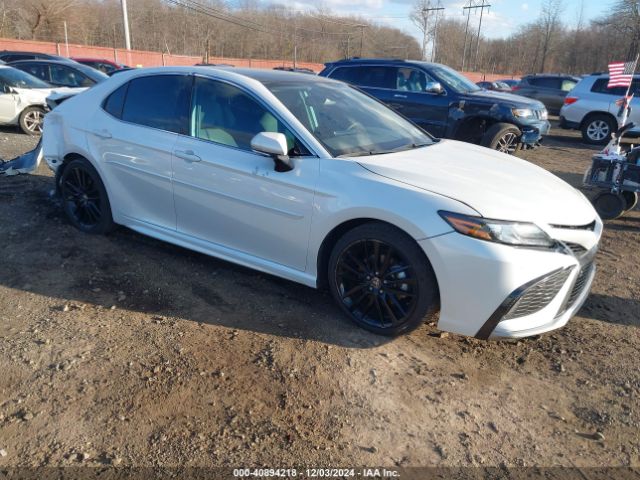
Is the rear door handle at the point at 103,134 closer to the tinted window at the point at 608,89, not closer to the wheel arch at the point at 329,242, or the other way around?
the wheel arch at the point at 329,242

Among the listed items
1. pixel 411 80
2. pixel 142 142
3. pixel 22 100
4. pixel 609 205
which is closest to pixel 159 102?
pixel 142 142

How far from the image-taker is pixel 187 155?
3.92 metres

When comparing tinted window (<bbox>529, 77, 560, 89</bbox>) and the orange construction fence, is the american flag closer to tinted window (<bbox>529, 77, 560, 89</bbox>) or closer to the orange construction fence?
tinted window (<bbox>529, 77, 560, 89</bbox>)

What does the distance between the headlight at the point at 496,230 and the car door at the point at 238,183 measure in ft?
3.22

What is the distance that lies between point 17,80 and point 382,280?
10.6 metres

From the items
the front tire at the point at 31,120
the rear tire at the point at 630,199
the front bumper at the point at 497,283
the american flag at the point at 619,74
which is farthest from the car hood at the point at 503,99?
the front tire at the point at 31,120

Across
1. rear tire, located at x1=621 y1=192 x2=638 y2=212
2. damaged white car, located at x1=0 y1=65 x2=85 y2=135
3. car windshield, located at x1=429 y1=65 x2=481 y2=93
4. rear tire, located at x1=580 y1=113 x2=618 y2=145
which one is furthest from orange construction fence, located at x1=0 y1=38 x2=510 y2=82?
rear tire, located at x1=621 y1=192 x2=638 y2=212

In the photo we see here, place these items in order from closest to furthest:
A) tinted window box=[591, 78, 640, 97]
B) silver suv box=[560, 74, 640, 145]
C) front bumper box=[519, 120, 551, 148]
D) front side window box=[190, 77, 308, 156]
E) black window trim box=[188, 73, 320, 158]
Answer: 1. black window trim box=[188, 73, 320, 158]
2. front side window box=[190, 77, 308, 156]
3. front bumper box=[519, 120, 551, 148]
4. tinted window box=[591, 78, 640, 97]
5. silver suv box=[560, 74, 640, 145]

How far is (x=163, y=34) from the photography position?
6309cm

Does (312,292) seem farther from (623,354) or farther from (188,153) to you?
(623,354)

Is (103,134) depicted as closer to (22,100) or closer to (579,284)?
(579,284)

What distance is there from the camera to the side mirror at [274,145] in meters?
3.33

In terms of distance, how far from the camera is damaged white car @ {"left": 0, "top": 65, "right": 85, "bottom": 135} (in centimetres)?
1039

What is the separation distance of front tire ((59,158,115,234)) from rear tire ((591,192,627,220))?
5.60 m
